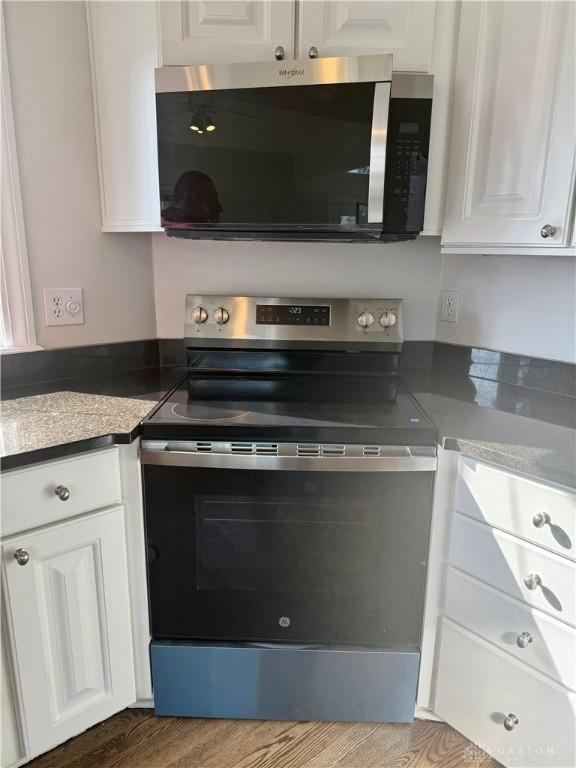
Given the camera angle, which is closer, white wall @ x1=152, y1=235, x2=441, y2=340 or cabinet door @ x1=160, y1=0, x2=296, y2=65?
cabinet door @ x1=160, y1=0, x2=296, y2=65

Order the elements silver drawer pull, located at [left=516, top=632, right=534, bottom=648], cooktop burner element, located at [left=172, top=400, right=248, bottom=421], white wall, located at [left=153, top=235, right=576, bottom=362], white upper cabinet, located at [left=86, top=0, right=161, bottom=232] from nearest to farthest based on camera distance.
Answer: silver drawer pull, located at [left=516, top=632, right=534, bottom=648] → cooktop burner element, located at [left=172, top=400, right=248, bottom=421] → white upper cabinet, located at [left=86, top=0, right=161, bottom=232] → white wall, located at [left=153, top=235, right=576, bottom=362]

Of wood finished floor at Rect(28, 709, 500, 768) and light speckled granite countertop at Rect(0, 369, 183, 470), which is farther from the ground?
light speckled granite countertop at Rect(0, 369, 183, 470)

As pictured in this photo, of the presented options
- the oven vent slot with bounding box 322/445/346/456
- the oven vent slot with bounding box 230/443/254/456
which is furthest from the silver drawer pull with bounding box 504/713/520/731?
the oven vent slot with bounding box 230/443/254/456

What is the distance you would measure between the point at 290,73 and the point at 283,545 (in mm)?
1173

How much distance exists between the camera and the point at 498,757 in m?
1.28

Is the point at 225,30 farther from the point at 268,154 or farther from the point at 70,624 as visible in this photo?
the point at 70,624

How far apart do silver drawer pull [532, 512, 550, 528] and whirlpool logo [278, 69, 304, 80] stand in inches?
46.1

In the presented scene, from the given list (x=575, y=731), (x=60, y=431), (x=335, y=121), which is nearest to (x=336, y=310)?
(x=335, y=121)

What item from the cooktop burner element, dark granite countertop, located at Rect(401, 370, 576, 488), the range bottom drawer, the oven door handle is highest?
the cooktop burner element

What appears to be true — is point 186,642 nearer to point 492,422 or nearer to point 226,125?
point 492,422

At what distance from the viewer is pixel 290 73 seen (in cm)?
127

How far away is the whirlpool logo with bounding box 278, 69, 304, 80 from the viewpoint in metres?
1.26

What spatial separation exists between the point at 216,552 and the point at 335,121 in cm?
113

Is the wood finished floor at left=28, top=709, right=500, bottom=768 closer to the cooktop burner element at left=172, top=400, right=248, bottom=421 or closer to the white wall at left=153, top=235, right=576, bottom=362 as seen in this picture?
the cooktop burner element at left=172, top=400, right=248, bottom=421
